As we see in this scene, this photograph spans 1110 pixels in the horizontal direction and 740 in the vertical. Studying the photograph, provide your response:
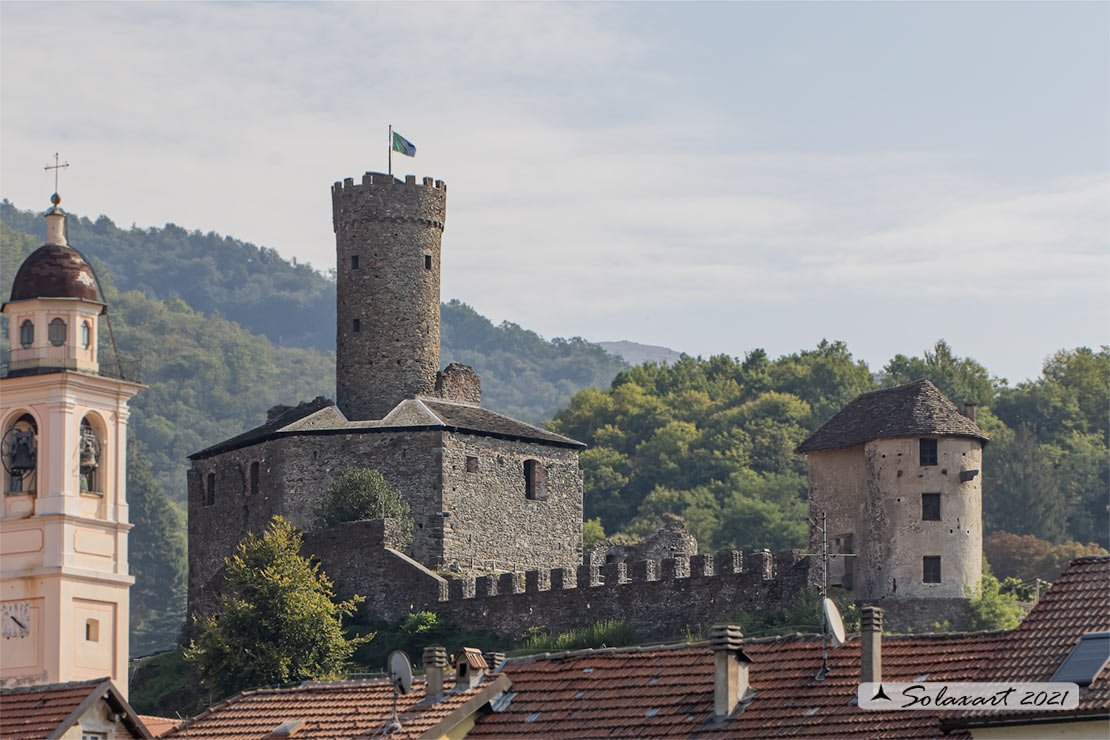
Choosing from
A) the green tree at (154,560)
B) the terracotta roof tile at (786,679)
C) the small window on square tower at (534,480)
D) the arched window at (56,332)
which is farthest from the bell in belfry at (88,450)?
the green tree at (154,560)

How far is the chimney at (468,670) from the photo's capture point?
121ft

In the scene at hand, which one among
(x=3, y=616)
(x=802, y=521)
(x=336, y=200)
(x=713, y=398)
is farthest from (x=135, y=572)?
(x=3, y=616)

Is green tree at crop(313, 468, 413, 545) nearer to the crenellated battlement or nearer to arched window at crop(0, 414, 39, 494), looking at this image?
the crenellated battlement

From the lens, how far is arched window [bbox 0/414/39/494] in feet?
156

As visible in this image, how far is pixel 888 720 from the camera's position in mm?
31359

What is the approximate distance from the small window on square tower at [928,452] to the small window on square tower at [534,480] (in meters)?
16.9

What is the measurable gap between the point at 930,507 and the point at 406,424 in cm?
1826

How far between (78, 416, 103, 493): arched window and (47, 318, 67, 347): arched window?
1934 millimetres

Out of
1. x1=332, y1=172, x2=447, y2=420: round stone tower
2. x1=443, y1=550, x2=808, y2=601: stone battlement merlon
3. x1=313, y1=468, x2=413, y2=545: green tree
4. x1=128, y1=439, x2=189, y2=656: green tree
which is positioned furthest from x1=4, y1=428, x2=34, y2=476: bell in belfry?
x1=128, y1=439, x2=189, y2=656: green tree

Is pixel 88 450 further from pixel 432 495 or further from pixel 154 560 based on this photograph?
pixel 154 560

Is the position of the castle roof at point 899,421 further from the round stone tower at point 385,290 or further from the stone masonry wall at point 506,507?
the round stone tower at point 385,290

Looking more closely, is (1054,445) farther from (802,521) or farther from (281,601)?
(281,601)

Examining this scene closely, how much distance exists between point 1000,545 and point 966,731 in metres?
71.0

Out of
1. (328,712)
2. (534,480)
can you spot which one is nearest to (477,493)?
(534,480)
